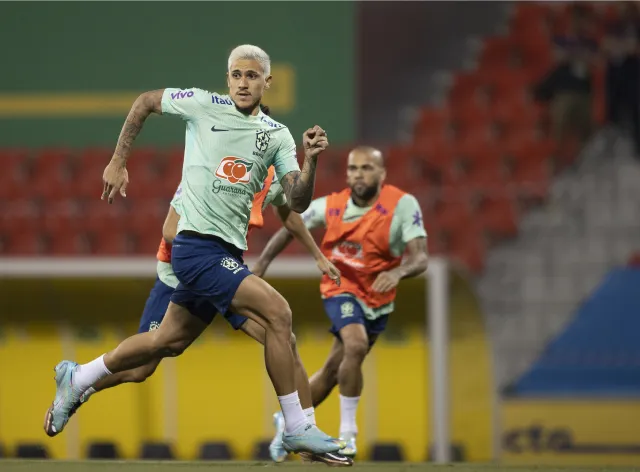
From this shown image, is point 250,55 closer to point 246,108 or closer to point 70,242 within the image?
point 246,108

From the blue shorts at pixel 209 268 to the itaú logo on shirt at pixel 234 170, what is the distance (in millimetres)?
305

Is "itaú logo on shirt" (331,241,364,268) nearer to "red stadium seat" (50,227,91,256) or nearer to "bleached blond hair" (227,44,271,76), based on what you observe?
"bleached blond hair" (227,44,271,76)

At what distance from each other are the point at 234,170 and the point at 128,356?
1.23 metres

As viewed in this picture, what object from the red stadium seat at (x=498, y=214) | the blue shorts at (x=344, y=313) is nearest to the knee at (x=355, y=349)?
the blue shorts at (x=344, y=313)

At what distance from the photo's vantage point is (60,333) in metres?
11.8

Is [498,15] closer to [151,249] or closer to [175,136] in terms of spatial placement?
[175,136]

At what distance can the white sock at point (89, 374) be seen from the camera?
6156 mm

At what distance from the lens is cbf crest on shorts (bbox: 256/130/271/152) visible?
5617 mm

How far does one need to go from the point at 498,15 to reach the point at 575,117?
6.35 feet

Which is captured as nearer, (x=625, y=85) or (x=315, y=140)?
(x=315, y=140)

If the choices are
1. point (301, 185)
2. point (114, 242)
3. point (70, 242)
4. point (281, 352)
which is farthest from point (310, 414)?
point (70, 242)

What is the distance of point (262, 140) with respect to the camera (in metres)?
5.63

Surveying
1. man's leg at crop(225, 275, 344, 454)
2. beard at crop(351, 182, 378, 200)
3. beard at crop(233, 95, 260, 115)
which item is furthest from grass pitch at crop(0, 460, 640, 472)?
beard at crop(351, 182, 378, 200)

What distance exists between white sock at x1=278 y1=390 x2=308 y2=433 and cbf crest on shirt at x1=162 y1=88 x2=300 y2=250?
2.54 feet
